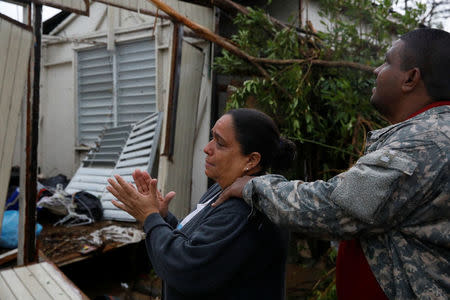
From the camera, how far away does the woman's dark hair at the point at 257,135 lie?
1488 mm

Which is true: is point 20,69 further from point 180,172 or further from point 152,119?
point 152,119

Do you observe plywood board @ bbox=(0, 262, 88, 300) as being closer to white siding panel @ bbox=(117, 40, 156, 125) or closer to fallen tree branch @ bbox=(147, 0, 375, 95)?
fallen tree branch @ bbox=(147, 0, 375, 95)

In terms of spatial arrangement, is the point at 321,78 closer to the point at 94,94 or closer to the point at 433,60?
the point at 433,60

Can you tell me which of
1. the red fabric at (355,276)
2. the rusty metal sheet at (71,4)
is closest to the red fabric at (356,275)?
the red fabric at (355,276)

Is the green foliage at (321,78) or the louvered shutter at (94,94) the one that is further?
the louvered shutter at (94,94)

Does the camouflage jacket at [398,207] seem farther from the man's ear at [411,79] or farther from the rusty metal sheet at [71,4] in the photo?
the rusty metal sheet at [71,4]

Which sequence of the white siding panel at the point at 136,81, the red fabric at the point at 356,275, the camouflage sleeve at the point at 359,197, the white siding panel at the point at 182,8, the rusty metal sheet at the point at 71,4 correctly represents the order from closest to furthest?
1. the camouflage sleeve at the point at 359,197
2. the red fabric at the point at 356,275
3. the rusty metal sheet at the point at 71,4
4. the white siding panel at the point at 182,8
5. the white siding panel at the point at 136,81

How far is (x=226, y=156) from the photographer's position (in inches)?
59.2

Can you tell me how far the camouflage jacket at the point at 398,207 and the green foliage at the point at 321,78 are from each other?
2.60m

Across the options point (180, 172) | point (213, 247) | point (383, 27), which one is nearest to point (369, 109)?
point (383, 27)

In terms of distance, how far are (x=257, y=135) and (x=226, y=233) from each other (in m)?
0.43

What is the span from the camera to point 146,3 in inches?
168

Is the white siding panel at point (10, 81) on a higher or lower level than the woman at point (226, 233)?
higher

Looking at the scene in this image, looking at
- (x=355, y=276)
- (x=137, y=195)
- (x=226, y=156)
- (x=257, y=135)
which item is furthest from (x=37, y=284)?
(x=355, y=276)
